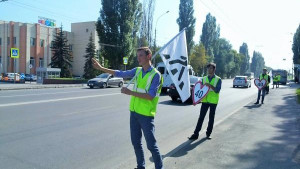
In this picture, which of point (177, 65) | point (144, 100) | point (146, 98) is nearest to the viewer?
point (146, 98)

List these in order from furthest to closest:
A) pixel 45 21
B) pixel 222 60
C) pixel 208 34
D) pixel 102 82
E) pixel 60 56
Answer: pixel 222 60, pixel 208 34, pixel 45 21, pixel 60 56, pixel 102 82

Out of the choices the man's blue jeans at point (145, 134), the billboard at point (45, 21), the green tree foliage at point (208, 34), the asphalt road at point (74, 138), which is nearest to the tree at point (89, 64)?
the billboard at point (45, 21)

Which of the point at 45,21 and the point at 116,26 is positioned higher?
the point at 45,21

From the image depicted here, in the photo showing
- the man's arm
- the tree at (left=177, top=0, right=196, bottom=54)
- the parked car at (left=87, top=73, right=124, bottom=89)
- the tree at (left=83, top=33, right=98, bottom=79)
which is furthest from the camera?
the tree at (left=177, top=0, right=196, bottom=54)

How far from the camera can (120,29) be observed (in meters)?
39.3

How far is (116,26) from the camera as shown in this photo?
39094mm

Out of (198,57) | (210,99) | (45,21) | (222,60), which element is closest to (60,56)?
(45,21)

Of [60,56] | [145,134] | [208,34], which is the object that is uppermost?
[208,34]

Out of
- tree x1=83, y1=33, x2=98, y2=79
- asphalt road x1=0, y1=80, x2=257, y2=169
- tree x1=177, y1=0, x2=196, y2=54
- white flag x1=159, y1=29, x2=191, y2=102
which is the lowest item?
asphalt road x1=0, y1=80, x2=257, y2=169

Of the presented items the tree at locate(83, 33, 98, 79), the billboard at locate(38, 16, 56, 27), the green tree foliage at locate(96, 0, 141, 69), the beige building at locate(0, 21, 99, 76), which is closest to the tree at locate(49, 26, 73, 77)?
the tree at locate(83, 33, 98, 79)

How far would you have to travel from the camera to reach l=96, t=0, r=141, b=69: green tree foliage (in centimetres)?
3891

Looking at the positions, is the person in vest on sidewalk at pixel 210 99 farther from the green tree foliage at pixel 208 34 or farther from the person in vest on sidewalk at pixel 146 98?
the green tree foliage at pixel 208 34

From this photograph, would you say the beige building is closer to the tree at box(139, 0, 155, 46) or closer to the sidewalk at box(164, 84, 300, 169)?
the tree at box(139, 0, 155, 46)

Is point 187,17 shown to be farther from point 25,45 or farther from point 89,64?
point 25,45
